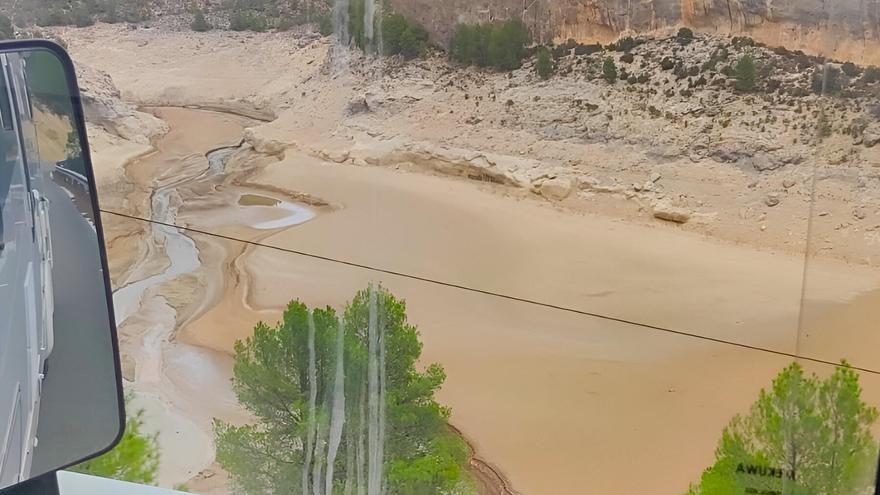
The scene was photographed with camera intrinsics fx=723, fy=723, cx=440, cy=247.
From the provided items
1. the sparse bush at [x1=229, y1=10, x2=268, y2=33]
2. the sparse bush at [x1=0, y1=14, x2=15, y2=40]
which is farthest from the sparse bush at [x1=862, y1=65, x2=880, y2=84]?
the sparse bush at [x1=0, y1=14, x2=15, y2=40]

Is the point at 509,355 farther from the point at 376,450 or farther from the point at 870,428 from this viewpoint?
the point at 870,428

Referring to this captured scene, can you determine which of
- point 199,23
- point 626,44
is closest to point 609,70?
point 626,44

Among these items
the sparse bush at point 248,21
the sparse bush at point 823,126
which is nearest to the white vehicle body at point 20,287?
the sparse bush at point 248,21

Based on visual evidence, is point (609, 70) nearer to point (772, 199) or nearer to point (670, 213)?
point (670, 213)

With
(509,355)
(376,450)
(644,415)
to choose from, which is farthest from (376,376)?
(644,415)

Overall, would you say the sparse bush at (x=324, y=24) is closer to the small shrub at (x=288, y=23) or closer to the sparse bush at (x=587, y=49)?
the small shrub at (x=288, y=23)

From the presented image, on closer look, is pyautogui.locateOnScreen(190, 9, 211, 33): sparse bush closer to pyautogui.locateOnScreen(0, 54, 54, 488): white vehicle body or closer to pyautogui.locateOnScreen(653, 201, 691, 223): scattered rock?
pyautogui.locateOnScreen(0, 54, 54, 488): white vehicle body
